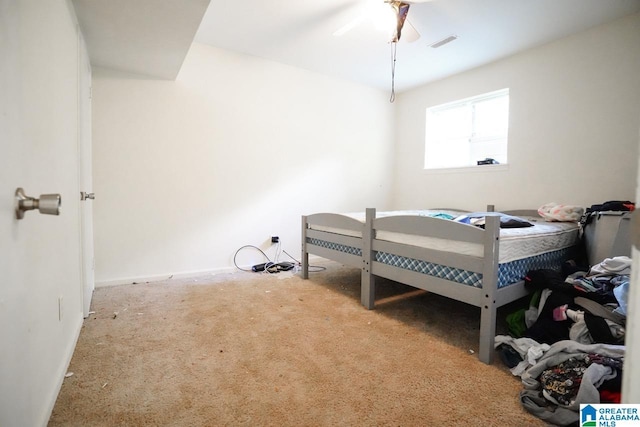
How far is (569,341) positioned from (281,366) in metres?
1.31

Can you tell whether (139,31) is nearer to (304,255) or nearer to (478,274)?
(304,255)

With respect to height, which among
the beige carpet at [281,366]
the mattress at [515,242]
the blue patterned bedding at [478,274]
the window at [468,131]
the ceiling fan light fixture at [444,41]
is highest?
the ceiling fan light fixture at [444,41]

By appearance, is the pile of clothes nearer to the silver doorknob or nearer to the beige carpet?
the beige carpet

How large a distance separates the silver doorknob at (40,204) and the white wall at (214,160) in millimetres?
2144

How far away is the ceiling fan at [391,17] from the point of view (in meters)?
2.17

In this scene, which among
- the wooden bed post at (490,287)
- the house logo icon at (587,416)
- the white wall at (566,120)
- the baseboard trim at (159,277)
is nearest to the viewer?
the house logo icon at (587,416)

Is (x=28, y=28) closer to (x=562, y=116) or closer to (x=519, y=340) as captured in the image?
(x=519, y=340)

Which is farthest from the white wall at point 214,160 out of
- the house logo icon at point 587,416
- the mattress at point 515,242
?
the house logo icon at point 587,416

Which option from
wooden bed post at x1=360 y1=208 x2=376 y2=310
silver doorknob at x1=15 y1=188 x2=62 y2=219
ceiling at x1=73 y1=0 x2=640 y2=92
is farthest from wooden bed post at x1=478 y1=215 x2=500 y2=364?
ceiling at x1=73 y1=0 x2=640 y2=92

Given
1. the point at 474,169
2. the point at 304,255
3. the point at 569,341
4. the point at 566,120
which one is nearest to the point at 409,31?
the point at 566,120

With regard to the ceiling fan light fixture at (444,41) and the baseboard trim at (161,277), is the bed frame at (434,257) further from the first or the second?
the ceiling fan light fixture at (444,41)

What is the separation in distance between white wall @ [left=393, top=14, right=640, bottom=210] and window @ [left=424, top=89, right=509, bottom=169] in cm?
17

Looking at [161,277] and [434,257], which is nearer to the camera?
[434,257]

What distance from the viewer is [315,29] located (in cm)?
269
